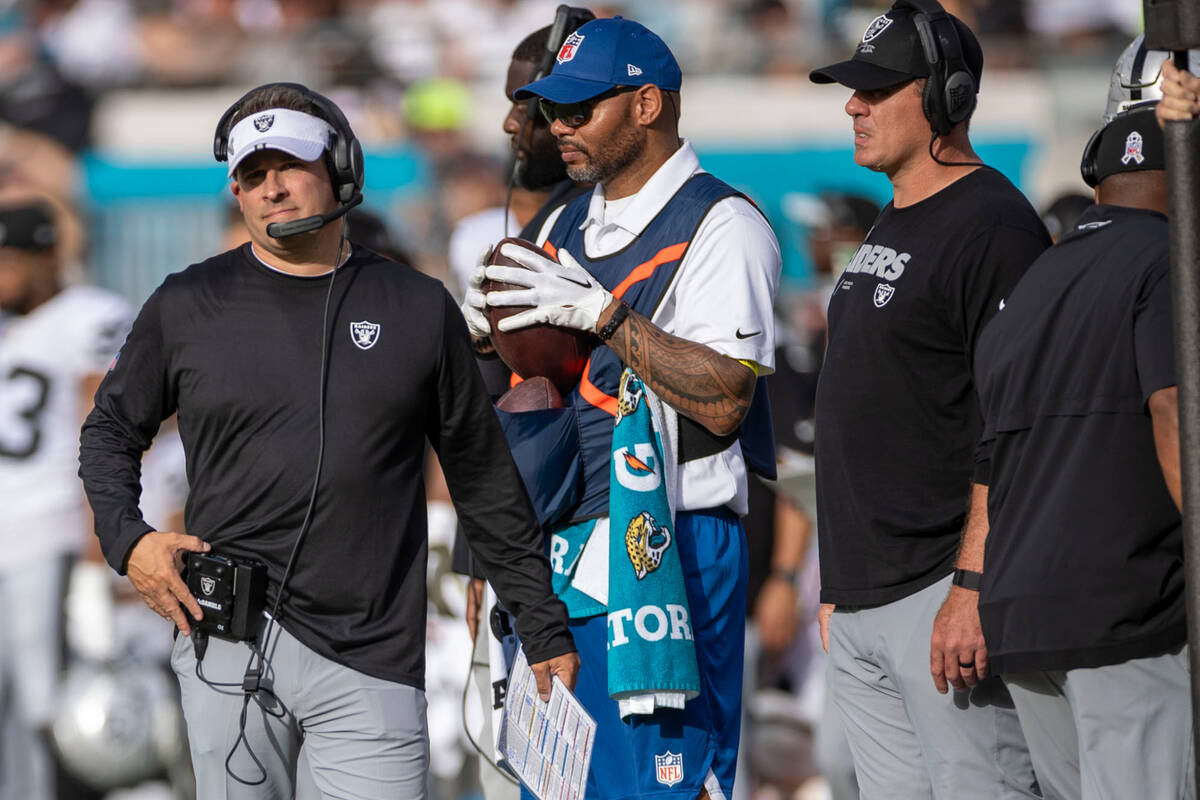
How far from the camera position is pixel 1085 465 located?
115 inches

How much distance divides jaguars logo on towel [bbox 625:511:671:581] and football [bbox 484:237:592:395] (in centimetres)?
41

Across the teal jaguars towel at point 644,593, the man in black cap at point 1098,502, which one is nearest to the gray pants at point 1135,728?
the man in black cap at point 1098,502

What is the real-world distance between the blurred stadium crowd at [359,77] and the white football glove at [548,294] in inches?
186

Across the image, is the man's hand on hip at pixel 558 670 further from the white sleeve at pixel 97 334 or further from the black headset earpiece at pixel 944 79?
the white sleeve at pixel 97 334

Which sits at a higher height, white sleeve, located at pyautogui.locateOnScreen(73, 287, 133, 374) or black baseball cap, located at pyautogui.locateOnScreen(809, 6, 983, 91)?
black baseball cap, located at pyautogui.locateOnScreen(809, 6, 983, 91)

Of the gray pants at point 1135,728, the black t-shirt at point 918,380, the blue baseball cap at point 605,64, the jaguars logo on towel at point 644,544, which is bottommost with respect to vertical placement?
the gray pants at point 1135,728

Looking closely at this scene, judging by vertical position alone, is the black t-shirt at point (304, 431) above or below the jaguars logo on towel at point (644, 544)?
above

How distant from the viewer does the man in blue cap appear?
3.56 meters

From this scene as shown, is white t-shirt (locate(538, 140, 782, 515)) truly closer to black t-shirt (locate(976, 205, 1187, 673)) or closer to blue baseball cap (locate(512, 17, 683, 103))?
blue baseball cap (locate(512, 17, 683, 103))

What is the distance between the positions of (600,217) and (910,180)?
28.6 inches

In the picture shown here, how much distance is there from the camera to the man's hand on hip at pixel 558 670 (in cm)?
350

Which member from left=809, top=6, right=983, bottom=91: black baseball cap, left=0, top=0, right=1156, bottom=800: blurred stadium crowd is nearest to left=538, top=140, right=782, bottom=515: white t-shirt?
left=809, top=6, right=983, bottom=91: black baseball cap

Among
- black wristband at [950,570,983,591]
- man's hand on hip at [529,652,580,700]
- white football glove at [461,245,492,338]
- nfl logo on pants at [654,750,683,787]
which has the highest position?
white football glove at [461,245,492,338]

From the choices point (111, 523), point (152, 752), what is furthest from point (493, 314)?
point (152, 752)
